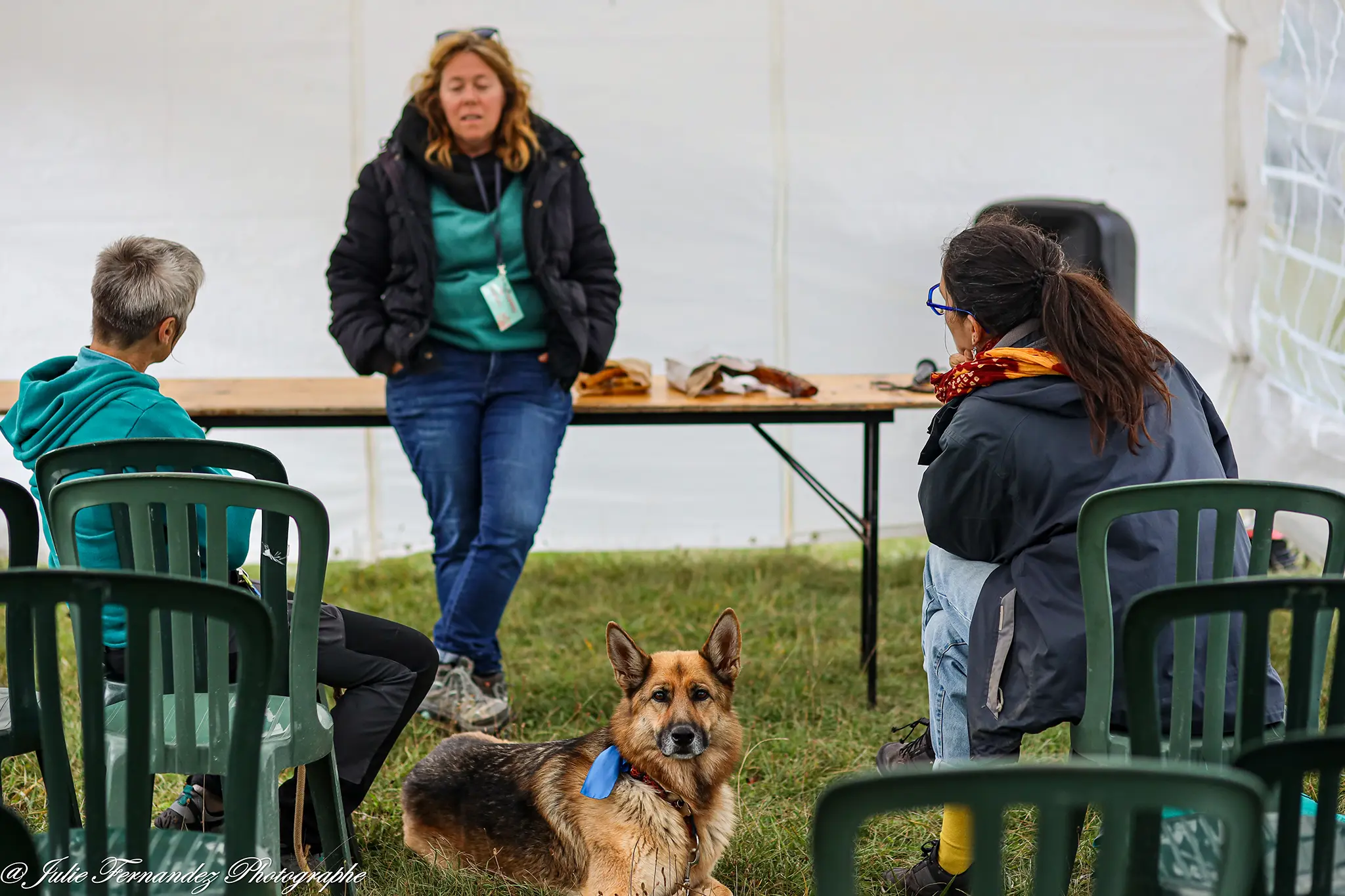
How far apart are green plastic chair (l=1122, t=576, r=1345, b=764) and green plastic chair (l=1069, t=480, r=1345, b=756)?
1.52 ft

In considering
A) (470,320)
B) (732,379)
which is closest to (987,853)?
(470,320)

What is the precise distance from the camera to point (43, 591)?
64.6 inches

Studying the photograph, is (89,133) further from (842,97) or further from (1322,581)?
(1322,581)

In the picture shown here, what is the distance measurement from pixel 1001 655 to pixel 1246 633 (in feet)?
2.68

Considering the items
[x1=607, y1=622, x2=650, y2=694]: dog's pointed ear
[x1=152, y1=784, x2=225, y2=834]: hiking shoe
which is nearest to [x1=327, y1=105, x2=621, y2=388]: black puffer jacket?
[x1=607, y1=622, x2=650, y2=694]: dog's pointed ear

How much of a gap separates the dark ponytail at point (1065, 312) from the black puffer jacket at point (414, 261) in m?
1.64

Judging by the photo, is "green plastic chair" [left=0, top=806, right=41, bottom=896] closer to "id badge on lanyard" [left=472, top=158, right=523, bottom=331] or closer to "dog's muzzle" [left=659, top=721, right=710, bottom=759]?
"dog's muzzle" [left=659, top=721, right=710, bottom=759]

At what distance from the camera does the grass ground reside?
3039 millimetres

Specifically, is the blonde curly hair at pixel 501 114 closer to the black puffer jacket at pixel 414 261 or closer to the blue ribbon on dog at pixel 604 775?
the black puffer jacket at pixel 414 261

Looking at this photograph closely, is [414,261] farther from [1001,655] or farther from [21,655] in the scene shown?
[1001,655]

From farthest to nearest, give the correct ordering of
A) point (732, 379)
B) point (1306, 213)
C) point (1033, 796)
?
1. point (1306, 213)
2. point (732, 379)
3. point (1033, 796)

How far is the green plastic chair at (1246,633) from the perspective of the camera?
1.59 metres

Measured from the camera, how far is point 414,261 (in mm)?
4008

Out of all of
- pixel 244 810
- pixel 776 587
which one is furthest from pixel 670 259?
pixel 244 810
